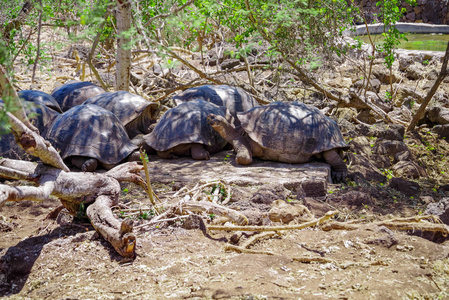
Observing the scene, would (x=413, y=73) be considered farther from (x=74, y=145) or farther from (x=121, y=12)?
(x=74, y=145)

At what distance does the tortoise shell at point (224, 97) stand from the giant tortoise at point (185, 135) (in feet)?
3.63

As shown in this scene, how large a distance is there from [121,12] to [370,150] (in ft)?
15.0

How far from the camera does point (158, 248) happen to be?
3.29 metres

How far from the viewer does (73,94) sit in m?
8.24

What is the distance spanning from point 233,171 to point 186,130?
101cm

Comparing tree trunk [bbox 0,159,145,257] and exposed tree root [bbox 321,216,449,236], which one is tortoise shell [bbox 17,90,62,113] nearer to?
tree trunk [bbox 0,159,145,257]

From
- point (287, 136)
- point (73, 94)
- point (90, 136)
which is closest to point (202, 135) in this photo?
point (287, 136)

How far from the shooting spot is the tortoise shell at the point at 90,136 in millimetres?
→ 5609

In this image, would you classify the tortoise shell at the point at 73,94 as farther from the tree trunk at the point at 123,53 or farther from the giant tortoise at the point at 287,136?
the giant tortoise at the point at 287,136

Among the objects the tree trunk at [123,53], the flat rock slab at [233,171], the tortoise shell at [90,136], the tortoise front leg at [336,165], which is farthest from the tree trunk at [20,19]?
the tortoise front leg at [336,165]

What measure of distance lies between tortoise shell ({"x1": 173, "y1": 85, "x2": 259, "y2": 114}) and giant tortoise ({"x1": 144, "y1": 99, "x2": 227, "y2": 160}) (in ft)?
3.63

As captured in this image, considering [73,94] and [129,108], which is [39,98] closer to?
[73,94]

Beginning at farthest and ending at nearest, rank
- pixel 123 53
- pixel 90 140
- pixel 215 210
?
pixel 123 53 < pixel 90 140 < pixel 215 210

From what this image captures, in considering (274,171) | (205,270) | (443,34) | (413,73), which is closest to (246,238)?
(205,270)
